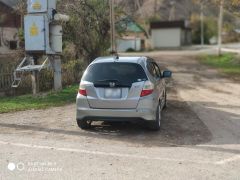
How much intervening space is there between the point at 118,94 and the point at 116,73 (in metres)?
0.53

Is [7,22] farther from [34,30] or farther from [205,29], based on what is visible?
[205,29]

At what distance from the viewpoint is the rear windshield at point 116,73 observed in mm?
9258

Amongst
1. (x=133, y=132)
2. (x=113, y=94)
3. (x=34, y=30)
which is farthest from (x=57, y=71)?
(x=113, y=94)

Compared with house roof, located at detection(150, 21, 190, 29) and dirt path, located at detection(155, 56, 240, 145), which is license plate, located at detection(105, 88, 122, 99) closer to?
dirt path, located at detection(155, 56, 240, 145)

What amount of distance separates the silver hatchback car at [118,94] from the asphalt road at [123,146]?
0.42m

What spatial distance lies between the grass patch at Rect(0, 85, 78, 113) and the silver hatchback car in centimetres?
355

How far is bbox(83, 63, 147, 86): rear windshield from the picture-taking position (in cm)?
926

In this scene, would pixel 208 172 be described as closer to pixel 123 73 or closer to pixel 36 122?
pixel 123 73

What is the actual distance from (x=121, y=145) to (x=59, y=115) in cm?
350

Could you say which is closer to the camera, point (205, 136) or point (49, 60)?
point (205, 136)

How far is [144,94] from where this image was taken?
9.13 meters

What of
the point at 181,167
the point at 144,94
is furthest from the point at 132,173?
the point at 144,94

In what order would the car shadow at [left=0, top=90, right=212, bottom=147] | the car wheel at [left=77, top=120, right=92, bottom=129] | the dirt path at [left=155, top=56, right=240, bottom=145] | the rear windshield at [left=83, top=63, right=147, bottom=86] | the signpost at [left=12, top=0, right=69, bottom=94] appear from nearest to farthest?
the car shadow at [left=0, top=90, right=212, bottom=147] < the rear windshield at [left=83, top=63, right=147, bottom=86] < the car wheel at [left=77, top=120, right=92, bottom=129] < the dirt path at [left=155, top=56, right=240, bottom=145] < the signpost at [left=12, top=0, right=69, bottom=94]

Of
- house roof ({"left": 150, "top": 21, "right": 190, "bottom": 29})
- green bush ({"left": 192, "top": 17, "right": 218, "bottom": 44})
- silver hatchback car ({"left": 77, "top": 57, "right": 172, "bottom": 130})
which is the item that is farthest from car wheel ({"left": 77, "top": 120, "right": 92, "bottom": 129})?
green bush ({"left": 192, "top": 17, "right": 218, "bottom": 44})
